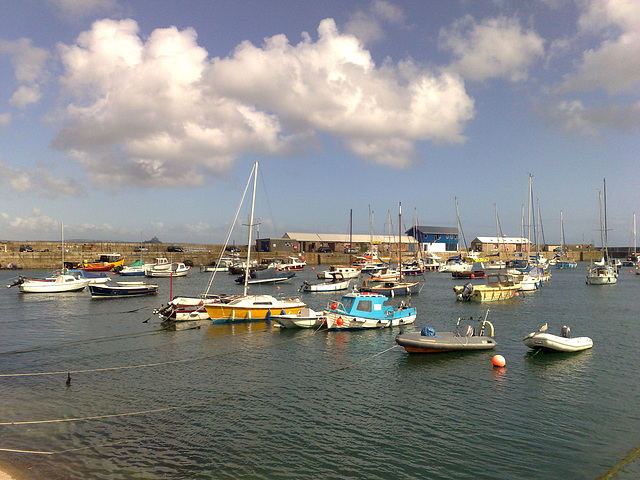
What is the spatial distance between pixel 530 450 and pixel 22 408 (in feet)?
63.9

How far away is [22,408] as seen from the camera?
18.3 metres

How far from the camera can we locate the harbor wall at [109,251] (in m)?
105

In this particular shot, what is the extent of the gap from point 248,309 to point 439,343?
53.0 feet

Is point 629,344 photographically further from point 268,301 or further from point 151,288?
point 151,288

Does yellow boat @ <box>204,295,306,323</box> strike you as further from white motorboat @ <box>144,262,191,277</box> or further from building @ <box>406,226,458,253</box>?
building @ <box>406,226,458,253</box>

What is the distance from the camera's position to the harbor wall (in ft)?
344

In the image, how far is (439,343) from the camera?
2647cm

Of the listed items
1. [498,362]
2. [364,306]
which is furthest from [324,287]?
[498,362]

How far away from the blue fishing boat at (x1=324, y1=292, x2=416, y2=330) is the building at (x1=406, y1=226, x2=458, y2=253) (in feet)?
394

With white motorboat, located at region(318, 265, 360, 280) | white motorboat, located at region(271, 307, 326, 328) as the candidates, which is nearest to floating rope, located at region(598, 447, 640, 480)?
white motorboat, located at region(271, 307, 326, 328)

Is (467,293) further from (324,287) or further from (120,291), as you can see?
(120,291)

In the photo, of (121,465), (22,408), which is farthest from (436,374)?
(22,408)

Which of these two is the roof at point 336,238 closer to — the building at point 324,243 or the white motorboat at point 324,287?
the building at point 324,243

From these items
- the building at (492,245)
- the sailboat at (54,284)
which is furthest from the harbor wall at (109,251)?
the sailboat at (54,284)
